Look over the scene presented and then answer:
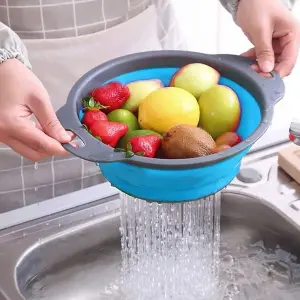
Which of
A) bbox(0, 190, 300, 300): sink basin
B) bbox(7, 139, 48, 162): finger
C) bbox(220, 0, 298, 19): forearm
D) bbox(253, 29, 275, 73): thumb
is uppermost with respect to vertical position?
bbox(220, 0, 298, 19): forearm

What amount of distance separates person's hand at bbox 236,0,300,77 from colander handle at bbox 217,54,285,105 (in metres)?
0.03

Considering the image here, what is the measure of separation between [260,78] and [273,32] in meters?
0.12

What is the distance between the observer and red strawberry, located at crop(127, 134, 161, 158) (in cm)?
61

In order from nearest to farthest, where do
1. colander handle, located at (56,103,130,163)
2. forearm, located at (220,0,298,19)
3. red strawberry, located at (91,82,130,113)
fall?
1. colander handle, located at (56,103,130,163)
2. red strawberry, located at (91,82,130,113)
3. forearm, located at (220,0,298,19)

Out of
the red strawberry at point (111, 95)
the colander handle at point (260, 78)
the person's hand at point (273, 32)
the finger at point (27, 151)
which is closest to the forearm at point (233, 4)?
the person's hand at point (273, 32)

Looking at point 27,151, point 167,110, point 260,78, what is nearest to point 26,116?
point 27,151

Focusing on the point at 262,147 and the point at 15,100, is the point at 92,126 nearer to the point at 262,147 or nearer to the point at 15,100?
the point at 15,100

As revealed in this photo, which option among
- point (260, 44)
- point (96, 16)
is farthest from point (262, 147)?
point (96, 16)

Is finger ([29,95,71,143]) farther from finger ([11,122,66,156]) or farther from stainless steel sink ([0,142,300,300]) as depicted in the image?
stainless steel sink ([0,142,300,300])

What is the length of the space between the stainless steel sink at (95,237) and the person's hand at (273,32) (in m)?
0.15

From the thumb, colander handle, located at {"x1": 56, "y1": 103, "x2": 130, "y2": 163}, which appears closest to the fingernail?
the thumb

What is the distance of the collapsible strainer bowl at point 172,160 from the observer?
59cm

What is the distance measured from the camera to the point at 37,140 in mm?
Answer: 634

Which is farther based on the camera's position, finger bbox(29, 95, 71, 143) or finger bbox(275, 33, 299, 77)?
finger bbox(275, 33, 299, 77)
